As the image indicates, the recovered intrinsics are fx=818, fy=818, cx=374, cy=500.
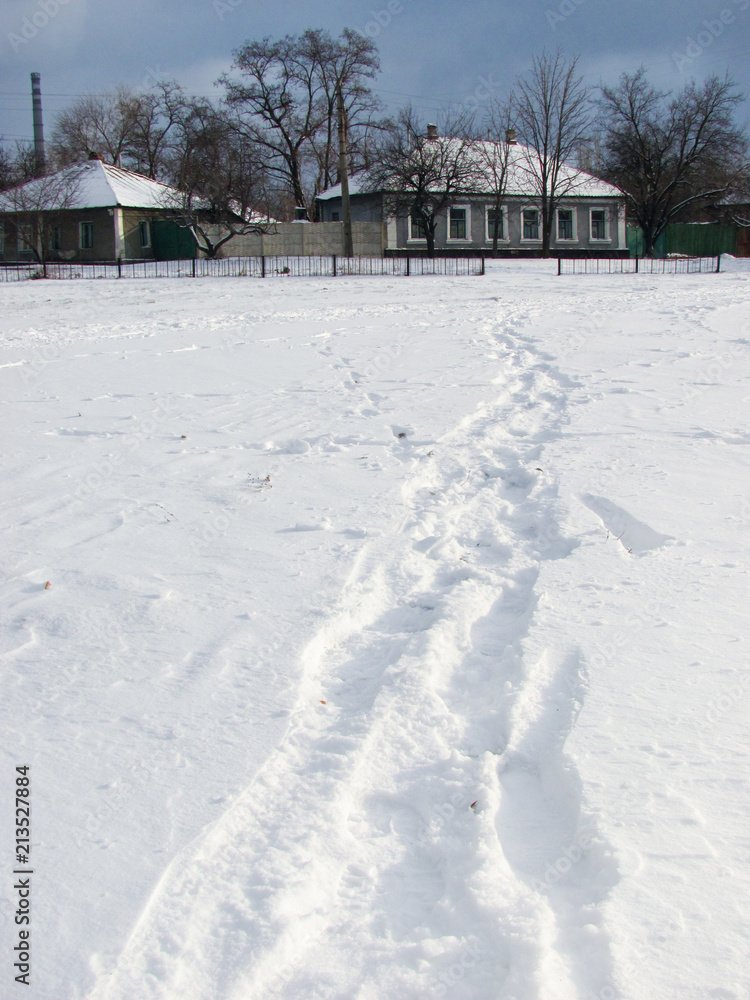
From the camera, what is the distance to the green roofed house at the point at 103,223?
120 ft

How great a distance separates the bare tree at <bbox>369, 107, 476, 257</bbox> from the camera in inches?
1403

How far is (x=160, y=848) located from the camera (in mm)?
2119

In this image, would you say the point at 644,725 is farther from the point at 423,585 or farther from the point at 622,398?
the point at 622,398

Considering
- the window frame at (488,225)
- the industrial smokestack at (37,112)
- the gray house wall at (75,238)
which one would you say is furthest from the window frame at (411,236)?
the industrial smokestack at (37,112)

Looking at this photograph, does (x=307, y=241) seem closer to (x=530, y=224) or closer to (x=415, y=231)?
(x=415, y=231)

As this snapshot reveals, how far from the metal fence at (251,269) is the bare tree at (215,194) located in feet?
6.35

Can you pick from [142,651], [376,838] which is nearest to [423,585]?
[142,651]

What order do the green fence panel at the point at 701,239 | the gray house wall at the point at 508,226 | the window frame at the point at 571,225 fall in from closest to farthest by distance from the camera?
the gray house wall at the point at 508,226
the window frame at the point at 571,225
the green fence panel at the point at 701,239

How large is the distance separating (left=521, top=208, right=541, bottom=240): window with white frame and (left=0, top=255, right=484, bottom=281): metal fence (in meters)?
8.13

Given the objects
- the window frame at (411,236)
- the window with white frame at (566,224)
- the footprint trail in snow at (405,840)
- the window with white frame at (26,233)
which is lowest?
the footprint trail in snow at (405,840)

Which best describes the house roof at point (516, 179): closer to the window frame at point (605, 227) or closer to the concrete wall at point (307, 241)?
the window frame at point (605, 227)

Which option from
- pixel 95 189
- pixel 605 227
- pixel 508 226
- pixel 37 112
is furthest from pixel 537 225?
pixel 37 112

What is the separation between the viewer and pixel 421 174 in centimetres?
3559

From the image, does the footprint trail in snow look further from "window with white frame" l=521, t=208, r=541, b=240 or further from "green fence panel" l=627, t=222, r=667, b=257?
"green fence panel" l=627, t=222, r=667, b=257
